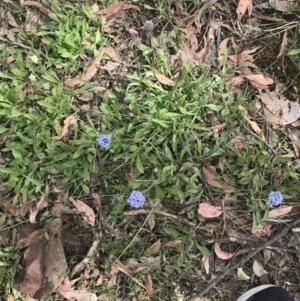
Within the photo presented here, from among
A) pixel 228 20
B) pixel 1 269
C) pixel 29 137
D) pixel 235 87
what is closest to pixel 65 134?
pixel 29 137

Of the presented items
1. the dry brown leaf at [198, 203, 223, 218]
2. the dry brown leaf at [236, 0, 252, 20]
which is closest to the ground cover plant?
the dry brown leaf at [198, 203, 223, 218]

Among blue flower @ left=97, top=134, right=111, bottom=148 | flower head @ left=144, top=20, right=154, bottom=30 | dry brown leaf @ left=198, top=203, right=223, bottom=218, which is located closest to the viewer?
blue flower @ left=97, top=134, right=111, bottom=148

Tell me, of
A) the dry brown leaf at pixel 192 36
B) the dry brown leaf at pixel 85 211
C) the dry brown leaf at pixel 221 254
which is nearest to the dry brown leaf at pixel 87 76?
the dry brown leaf at pixel 192 36

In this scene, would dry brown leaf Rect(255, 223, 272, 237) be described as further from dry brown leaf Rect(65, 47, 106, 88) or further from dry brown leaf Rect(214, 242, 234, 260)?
dry brown leaf Rect(65, 47, 106, 88)

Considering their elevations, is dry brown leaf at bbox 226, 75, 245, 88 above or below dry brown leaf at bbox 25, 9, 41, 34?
below

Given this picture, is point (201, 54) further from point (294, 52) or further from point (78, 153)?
point (78, 153)

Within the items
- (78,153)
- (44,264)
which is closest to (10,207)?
(44,264)

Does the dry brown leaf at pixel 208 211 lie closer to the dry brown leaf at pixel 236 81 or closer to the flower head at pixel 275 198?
the flower head at pixel 275 198
